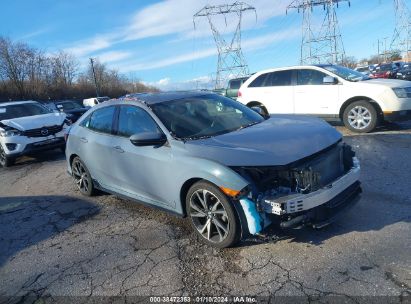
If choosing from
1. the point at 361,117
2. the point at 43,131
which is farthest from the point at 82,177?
the point at 361,117

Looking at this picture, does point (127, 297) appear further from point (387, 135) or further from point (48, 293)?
point (387, 135)

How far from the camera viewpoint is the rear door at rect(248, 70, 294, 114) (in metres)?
10.1

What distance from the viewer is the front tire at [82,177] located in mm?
5948

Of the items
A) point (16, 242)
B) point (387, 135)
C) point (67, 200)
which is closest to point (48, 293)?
point (16, 242)

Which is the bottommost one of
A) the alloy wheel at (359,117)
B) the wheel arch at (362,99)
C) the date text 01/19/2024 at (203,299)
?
the date text 01/19/2024 at (203,299)

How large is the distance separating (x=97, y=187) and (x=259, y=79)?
21.4 feet

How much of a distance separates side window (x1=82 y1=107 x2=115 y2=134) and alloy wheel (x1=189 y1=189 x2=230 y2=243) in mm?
1957

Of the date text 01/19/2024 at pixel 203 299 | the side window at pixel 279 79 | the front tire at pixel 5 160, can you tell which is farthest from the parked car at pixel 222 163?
the front tire at pixel 5 160

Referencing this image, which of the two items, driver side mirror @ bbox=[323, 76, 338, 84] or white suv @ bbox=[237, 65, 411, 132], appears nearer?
white suv @ bbox=[237, 65, 411, 132]

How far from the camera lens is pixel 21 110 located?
35.4 ft

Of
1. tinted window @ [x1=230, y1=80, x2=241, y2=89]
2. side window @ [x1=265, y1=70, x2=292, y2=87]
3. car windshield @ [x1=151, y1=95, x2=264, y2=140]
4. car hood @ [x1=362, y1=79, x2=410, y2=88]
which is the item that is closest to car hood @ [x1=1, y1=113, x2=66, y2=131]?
side window @ [x1=265, y1=70, x2=292, y2=87]

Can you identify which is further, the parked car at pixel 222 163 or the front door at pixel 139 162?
the front door at pixel 139 162

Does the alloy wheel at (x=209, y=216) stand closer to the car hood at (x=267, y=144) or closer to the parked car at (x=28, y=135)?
the car hood at (x=267, y=144)

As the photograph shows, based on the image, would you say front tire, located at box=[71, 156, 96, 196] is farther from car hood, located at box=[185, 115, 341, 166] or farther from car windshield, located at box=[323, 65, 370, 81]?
car windshield, located at box=[323, 65, 370, 81]
